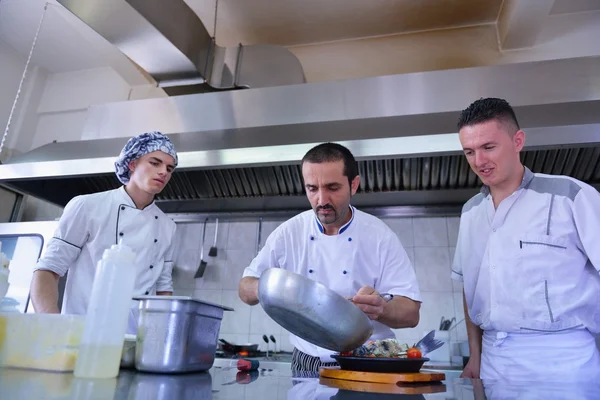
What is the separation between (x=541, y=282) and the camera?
1.20 metres

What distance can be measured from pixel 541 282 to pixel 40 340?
1.29 meters

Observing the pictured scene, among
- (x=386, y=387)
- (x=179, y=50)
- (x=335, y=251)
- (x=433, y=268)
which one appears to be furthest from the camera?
(x=433, y=268)

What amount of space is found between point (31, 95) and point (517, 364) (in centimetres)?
427

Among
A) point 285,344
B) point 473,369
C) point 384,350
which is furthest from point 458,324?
point 384,350

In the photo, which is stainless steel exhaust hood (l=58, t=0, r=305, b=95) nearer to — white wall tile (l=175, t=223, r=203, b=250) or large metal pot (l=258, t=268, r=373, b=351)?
white wall tile (l=175, t=223, r=203, b=250)

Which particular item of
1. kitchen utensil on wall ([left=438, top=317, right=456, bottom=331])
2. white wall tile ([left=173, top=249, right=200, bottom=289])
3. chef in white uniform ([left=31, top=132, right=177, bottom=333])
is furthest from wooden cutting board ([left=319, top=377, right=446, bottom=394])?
white wall tile ([left=173, top=249, right=200, bottom=289])

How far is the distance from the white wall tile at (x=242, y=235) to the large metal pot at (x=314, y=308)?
2216mm

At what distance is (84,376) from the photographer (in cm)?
63

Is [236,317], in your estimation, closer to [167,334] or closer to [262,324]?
[262,324]

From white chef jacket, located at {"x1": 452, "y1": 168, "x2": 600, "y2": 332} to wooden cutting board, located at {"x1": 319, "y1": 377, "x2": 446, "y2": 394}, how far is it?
584mm

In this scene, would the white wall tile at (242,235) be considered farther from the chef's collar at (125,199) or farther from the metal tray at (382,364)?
the metal tray at (382,364)

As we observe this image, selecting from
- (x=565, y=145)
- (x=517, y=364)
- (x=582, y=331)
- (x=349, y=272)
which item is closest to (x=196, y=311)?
(x=349, y=272)

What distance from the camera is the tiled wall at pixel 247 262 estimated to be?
2.59m

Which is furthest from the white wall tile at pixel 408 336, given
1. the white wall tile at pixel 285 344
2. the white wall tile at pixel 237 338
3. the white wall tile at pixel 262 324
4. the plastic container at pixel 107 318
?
the plastic container at pixel 107 318
